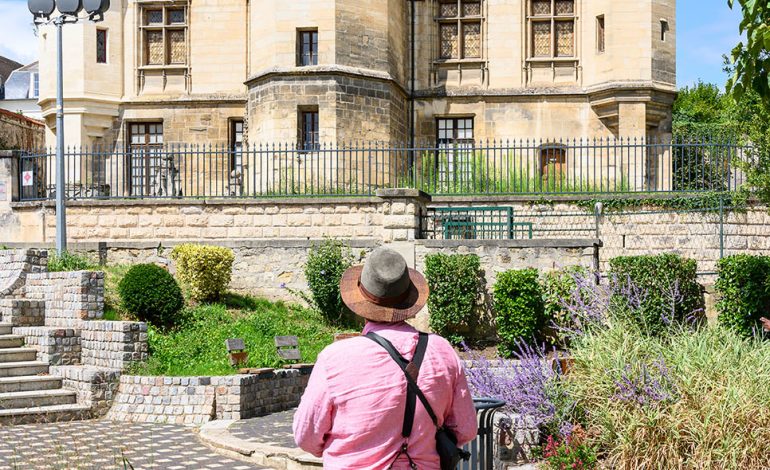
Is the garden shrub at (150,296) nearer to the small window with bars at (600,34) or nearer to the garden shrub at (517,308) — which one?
the garden shrub at (517,308)

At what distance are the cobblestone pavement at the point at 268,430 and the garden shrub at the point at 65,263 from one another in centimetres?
577

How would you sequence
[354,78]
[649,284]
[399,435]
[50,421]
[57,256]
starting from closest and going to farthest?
1. [399,435]
2. [50,421]
3. [649,284]
4. [57,256]
5. [354,78]

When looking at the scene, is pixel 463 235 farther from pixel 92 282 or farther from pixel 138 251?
pixel 92 282

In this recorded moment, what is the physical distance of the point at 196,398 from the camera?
13.3 meters

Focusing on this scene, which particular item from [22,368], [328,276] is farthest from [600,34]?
[22,368]

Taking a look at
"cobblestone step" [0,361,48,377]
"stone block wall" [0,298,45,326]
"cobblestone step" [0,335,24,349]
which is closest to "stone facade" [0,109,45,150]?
"stone block wall" [0,298,45,326]

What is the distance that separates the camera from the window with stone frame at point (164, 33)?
29.4 meters

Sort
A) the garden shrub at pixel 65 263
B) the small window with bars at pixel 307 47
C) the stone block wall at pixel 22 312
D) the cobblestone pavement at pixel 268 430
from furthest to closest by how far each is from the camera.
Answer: the small window with bars at pixel 307 47
the garden shrub at pixel 65 263
the stone block wall at pixel 22 312
the cobblestone pavement at pixel 268 430

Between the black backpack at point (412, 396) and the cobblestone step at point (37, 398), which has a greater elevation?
the black backpack at point (412, 396)

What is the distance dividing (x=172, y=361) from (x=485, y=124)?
1596cm

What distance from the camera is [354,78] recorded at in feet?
83.5

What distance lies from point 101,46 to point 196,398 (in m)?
18.5

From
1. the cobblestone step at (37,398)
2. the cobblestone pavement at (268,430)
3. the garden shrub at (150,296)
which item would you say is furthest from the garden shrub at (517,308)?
the cobblestone step at (37,398)

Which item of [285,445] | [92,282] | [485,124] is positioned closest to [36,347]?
[92,282]
